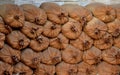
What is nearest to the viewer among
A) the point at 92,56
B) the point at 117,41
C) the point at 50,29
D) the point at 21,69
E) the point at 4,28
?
the point at 4,28

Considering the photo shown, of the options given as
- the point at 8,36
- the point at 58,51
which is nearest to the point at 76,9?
the point at 58,51

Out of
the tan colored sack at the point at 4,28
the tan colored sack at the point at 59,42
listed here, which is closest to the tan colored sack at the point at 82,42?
the tan colored sack at the point at 59,42

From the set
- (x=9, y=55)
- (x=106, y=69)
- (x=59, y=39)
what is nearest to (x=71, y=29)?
(x=59, y=39)

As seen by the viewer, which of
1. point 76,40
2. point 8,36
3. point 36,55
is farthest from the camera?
point 76,40

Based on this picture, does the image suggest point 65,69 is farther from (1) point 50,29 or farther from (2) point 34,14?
(2) point 34,14

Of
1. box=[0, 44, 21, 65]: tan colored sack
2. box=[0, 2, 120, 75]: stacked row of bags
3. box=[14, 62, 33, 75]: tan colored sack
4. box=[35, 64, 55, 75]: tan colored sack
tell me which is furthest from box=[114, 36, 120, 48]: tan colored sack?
box=[0, 44, 21, 65]: tan colored sack

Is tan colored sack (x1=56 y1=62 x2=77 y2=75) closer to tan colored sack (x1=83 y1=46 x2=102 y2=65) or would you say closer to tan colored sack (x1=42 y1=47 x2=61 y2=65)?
tan colored sack (x1=42 y1=47 x2=61 y2=65)

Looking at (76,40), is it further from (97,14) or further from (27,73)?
(27,73)
